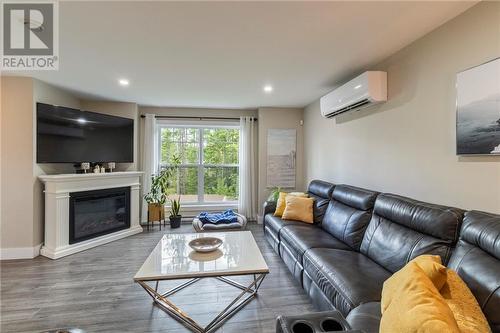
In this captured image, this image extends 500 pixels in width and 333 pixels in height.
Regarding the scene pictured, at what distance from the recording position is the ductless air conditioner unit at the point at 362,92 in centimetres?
252

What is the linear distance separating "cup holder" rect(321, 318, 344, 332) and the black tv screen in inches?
152

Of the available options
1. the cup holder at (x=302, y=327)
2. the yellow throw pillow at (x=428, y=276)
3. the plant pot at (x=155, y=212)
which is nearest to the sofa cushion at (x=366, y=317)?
the yellow throw pillow at (x=428, y=276)

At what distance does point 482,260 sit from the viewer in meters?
1.31

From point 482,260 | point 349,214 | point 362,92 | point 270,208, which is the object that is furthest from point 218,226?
point 482,260

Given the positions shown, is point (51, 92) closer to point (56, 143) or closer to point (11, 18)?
point (56, 143)

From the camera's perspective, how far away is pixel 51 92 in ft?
11.4

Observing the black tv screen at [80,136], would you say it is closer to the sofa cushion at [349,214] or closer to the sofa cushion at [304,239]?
the sofa cushion at [304,239]

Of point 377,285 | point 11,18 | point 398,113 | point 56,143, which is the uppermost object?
point 11,18

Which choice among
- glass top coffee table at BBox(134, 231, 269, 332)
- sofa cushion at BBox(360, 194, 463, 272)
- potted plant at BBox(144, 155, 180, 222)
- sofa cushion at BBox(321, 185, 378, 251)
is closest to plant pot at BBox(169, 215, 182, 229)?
potted plant at BBox(144, 155, 180, 222)

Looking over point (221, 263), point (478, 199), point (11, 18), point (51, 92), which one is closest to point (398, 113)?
point (478, 199)

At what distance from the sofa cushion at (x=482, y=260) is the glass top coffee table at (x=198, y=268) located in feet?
3.95

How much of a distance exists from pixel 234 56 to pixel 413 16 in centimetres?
153

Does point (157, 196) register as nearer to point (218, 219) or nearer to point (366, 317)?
point (218, 219)

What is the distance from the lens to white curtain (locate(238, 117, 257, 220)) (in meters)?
4.95
